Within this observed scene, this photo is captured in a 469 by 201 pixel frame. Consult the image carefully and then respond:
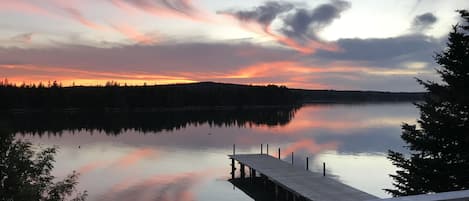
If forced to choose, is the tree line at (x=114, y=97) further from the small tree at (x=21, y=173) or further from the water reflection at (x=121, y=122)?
the small tree at (x=21, y=173)

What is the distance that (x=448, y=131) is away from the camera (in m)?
13.5

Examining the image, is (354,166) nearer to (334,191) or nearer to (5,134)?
(334,191)

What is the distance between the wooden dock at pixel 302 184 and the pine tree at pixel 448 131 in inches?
278

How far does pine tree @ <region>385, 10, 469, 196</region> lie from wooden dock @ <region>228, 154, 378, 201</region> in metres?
7.07

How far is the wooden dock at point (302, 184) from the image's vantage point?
77.8 ft

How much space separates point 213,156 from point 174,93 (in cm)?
12389

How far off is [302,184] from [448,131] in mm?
14195

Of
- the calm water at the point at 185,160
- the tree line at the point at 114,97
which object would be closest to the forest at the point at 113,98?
the tree line at the point at 114,97

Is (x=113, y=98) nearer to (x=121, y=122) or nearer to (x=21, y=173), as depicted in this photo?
(x=121, y=122)

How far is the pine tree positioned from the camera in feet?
43.6

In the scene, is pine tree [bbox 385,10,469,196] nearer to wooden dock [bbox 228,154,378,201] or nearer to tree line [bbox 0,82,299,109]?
wooden dock [bbox 228,154,378,201]

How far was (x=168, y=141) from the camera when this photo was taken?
6619 cm

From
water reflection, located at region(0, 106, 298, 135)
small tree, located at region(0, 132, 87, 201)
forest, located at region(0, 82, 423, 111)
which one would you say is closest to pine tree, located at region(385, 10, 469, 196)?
small tree, located at region(0, 132, 87, 201)

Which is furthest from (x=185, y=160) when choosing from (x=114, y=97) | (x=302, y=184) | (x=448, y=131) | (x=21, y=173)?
(x=114, y=97)
